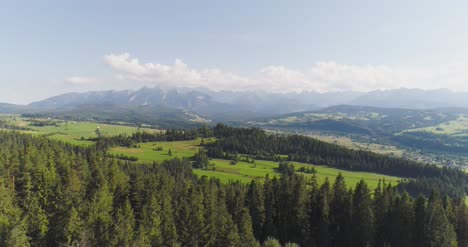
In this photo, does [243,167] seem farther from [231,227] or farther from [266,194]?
A: [231,227]

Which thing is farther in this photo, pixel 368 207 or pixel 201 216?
pixel 368 207

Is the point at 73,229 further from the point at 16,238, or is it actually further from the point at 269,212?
the point at 269,212

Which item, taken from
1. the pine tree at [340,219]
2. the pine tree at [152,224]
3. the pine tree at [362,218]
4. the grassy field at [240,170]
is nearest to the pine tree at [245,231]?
the pine tree at [152,224]

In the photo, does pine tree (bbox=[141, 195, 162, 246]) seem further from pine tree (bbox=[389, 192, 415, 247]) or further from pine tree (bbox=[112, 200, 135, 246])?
pine tree (bbox=[389, 192, 415, 247])

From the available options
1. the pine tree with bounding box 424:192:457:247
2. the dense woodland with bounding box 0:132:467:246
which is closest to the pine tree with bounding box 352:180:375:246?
the dense woodland with bounding box 0:132:467:246

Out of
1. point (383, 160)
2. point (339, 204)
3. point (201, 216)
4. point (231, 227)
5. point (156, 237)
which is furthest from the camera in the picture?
→ point (383, 160)

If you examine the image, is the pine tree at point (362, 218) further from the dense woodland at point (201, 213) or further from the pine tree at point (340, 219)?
the pine tree at point (340, 219)

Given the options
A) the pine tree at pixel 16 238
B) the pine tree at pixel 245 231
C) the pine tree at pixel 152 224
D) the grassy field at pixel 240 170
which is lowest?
the grassy field at pixel 240 170

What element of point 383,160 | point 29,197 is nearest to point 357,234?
point 29,197

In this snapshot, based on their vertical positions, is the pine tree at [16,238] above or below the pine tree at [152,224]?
above
